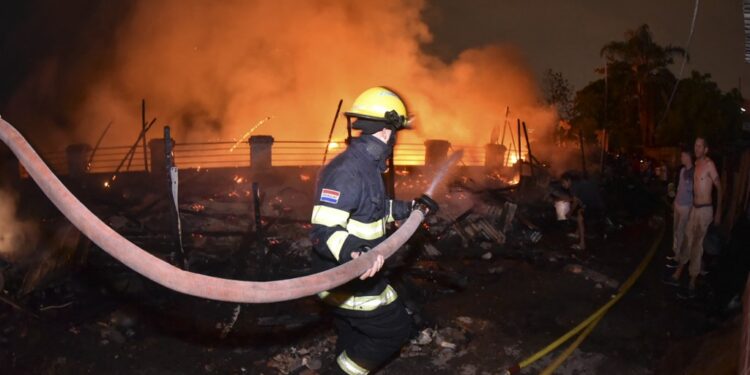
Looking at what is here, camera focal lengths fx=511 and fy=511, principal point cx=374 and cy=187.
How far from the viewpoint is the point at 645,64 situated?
33438 mm

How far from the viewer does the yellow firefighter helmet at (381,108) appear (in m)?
3.48

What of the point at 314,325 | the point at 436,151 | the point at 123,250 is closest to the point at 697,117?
the point at 436,151

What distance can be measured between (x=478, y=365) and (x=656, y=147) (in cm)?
3043

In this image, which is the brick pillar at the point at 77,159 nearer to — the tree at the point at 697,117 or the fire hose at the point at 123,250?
the fire hose at the point at 123,250

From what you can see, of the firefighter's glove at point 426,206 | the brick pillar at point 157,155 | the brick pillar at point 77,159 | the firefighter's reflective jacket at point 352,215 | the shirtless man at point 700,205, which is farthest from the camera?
the brick pillar at point 157,155

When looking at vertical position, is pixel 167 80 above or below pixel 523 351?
above

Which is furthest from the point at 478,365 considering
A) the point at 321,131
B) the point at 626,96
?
the point at 626,96

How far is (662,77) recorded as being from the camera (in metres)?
33.5

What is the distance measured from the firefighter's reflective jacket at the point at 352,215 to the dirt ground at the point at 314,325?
5.20 feet

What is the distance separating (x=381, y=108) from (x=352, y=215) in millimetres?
760

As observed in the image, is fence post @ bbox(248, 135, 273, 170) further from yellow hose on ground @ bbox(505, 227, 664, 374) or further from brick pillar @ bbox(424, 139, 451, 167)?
yellow hose on ground @ bbox(505, 227, 664, 374)

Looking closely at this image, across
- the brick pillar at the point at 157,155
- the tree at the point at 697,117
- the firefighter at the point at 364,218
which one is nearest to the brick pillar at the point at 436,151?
the brick pillar at the point at 157,155

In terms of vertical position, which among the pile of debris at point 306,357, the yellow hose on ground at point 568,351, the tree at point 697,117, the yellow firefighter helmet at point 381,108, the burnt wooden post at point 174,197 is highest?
the tree at point 697,117

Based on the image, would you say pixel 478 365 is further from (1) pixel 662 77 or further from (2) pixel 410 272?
(1) pixel 662 77
